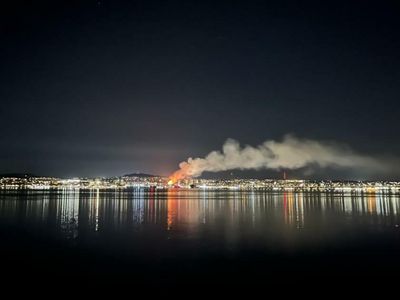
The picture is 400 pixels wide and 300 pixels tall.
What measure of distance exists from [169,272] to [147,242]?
25.4ft

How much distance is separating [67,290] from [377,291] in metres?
11.5

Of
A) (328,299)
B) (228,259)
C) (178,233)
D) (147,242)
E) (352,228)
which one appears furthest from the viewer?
(352,228)

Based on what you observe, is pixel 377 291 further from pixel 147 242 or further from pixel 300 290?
pixel 147 242

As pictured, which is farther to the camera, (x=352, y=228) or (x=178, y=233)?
(x=352, y=228)

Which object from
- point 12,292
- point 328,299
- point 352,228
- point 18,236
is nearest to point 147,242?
point 18,236

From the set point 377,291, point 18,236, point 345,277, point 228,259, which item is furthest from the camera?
point 18,236

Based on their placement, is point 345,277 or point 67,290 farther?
point 345,277

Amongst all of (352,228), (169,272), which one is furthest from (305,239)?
(169,272)

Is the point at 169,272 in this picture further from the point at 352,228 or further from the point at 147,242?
the point at 352,228

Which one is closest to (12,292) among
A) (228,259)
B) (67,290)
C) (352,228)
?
(67,290)

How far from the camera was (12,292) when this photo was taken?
42.6ft

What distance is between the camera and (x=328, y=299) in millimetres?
12594

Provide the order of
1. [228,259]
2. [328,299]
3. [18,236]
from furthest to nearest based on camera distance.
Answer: [18,236] → [228,259] → [328,299]

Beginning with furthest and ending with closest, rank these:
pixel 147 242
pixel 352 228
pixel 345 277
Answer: pixel 352 228 < pixel 147 242 < pixel 345 277
